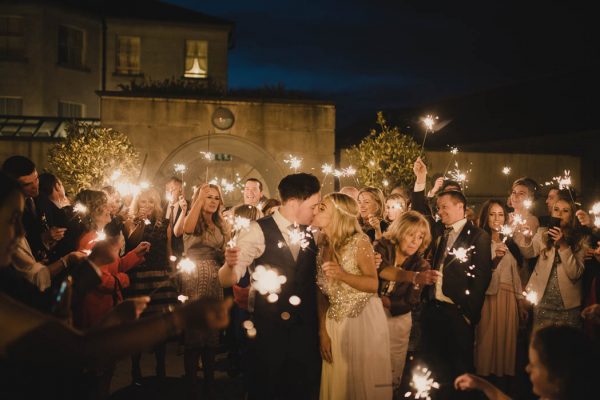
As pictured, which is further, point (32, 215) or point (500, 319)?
point (500, 319)

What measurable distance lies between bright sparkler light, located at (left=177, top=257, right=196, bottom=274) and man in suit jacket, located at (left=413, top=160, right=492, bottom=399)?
260 centimetres

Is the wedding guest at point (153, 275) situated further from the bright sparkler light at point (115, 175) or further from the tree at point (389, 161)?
the tree at point (389, 161)

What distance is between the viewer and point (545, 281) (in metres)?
6.53

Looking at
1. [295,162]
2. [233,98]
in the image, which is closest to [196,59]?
[233,98]

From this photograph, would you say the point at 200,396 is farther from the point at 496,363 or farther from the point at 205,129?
the point at 205,129

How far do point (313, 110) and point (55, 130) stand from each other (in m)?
9.44

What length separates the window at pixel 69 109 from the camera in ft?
83.4

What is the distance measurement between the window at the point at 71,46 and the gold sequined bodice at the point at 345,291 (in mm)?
24391

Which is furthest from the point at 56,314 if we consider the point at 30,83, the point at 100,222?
the point at 30,83

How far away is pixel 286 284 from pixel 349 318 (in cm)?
67

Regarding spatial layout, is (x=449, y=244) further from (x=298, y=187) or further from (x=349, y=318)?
(x=298, y=187)

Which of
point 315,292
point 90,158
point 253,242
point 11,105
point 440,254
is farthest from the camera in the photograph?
point 11,105

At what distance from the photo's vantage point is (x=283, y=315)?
4.41 meters

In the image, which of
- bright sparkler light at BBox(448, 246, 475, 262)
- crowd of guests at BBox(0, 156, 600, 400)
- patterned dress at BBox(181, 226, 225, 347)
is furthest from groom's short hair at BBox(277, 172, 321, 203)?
patterned dress at BBox(181, 226, 225, 347)
